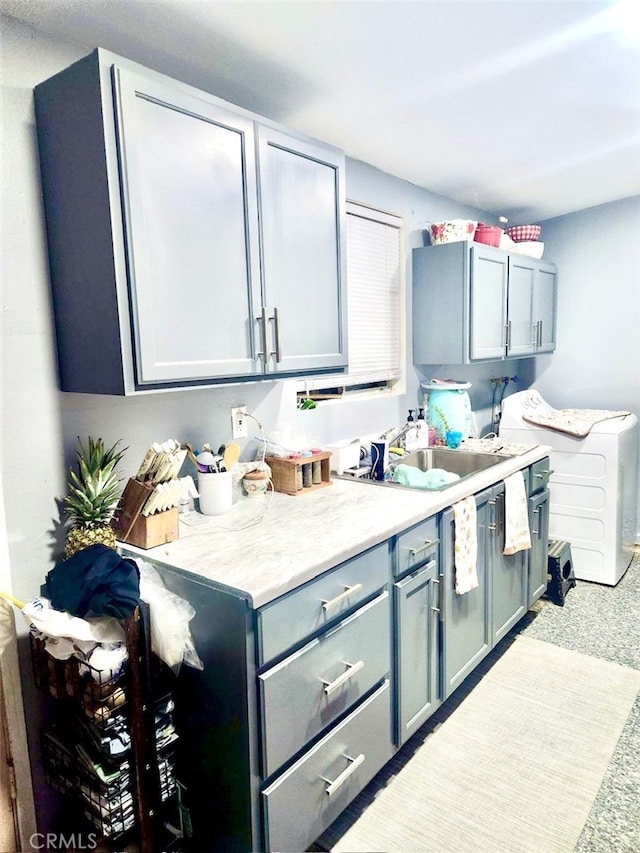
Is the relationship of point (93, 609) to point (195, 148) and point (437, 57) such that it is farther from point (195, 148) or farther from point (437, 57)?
point (437, 57)

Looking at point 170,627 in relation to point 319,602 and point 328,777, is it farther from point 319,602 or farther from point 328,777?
point 328,777

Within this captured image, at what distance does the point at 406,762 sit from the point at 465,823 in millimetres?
283

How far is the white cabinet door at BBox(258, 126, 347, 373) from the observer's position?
1.78 m

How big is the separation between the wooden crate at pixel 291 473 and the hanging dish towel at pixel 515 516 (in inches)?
35.0

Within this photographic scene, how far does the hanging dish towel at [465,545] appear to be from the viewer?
2127mm

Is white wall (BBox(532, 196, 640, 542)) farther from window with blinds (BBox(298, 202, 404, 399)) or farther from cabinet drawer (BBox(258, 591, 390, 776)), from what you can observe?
cabinet drawer (BBox(258, 591, 390, 776))

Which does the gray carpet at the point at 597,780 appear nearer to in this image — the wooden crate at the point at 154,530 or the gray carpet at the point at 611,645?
the gray carpet at the point at 611,645

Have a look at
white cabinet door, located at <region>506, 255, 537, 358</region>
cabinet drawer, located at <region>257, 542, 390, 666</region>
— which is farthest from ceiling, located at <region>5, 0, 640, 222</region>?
cabinet drawer, located at <region>257, 542, 390, 666</region>

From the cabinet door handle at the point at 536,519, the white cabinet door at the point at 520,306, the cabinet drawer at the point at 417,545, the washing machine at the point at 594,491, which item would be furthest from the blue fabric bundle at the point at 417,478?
the white cabinet door at the point at 520,306

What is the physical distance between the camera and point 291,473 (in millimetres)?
2111

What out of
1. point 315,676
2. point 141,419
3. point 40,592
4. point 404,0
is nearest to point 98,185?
point 141,419

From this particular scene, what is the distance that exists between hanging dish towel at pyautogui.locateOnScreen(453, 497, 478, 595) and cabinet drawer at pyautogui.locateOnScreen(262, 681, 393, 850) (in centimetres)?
54

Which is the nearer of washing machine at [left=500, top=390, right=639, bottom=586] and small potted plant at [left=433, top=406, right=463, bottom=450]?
small potted plant at [left=433, top=406, right=463, bottom=450]

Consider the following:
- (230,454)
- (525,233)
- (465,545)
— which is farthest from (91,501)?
(525,233)
